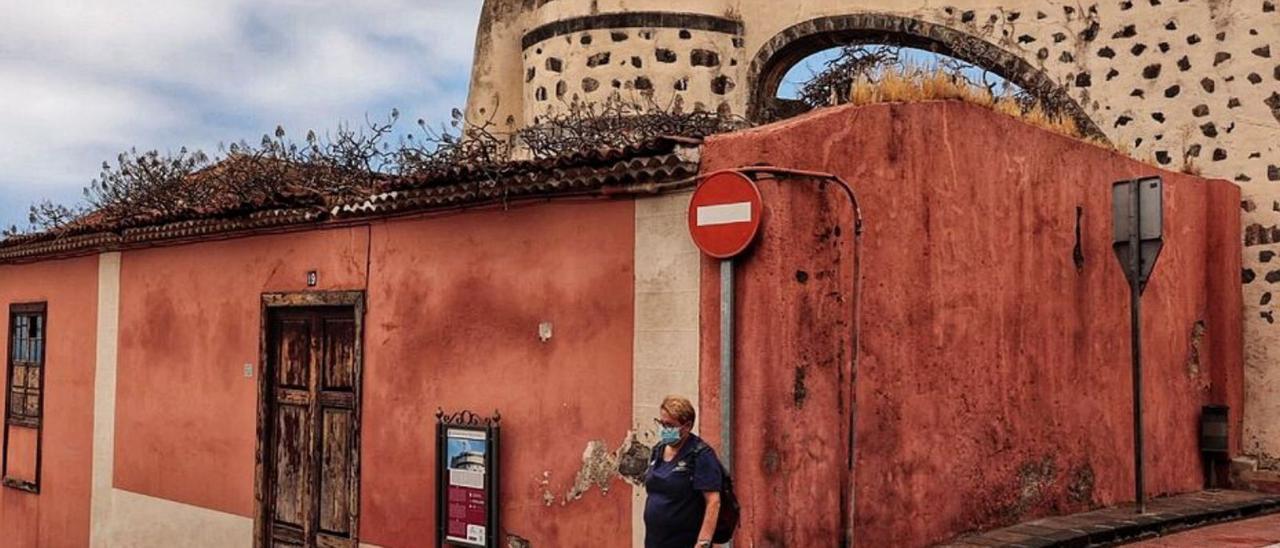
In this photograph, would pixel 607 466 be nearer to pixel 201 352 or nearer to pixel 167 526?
pixel 201 352

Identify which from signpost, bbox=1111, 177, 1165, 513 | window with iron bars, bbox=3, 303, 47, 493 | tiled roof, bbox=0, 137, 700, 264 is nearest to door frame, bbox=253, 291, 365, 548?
tiled roof, bbox=0, 137, 700, 264

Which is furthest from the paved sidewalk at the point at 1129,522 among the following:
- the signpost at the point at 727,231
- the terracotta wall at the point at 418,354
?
the terracotta wall at the point at 418,354

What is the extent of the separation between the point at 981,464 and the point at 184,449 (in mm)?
6792

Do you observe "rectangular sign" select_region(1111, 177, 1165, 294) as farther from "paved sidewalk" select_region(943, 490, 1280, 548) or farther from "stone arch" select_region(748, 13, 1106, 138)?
"stone arch" select_region(748, 13, 1106, 138)

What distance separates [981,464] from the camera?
7375 millimetres

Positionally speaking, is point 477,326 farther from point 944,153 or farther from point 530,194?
point 944,153

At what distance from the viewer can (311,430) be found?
30.9 ft

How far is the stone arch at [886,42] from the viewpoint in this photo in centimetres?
1285

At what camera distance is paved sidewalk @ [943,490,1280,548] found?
7066 mm

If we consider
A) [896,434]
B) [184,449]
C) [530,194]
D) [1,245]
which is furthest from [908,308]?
[1,245]

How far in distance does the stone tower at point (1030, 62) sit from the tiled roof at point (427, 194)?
488cm

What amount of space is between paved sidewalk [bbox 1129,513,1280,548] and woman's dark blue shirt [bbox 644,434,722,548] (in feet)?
11.2

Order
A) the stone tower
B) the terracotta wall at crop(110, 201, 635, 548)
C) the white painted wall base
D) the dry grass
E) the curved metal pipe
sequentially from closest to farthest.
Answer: the curved metal pipe → the dry grass → the terracotta wall at crop(110, 201, 635, 548) → the white painted wall base → the stone tower

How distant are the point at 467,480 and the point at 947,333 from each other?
124 inches
